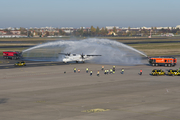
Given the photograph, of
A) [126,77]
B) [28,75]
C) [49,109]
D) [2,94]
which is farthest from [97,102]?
[28,75]

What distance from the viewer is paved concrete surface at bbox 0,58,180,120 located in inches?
1203

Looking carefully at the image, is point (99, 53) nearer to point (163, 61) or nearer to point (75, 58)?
point (75, 58)

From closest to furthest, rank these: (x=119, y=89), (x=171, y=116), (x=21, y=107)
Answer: (x=171, y=116)
(x=21, y=107)
(x=119, y=89)

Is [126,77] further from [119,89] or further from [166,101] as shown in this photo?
[166,101]

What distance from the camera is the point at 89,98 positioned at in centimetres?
3959

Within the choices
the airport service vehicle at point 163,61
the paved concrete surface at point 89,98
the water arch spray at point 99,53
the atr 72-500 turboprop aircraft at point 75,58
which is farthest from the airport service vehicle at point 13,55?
the airport service vehicle at point 163,61

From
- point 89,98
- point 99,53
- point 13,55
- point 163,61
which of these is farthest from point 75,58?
point 89,98

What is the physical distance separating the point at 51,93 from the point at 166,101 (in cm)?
1741

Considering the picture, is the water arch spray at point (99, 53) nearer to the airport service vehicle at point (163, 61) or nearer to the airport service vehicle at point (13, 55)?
the airport service vehicle at point (13, 55)

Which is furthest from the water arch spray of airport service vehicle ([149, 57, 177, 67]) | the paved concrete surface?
the paved concrete surface

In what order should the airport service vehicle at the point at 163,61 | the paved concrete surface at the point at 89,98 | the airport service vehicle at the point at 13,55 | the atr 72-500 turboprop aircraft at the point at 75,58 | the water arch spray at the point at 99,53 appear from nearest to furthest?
1. the paved concrete surface at the point at 89,98
2. the airport service vehicle at the point at 163,61
3. the atr 72-500 turboprop aircraft at the point at 75,58
4. the water arch spray at the point at 99,53
5. the airport service vehicle at the point at 13,55

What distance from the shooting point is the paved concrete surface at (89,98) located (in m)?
30.6

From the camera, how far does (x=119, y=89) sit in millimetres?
47250

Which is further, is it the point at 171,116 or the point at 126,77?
the point at 126,77
